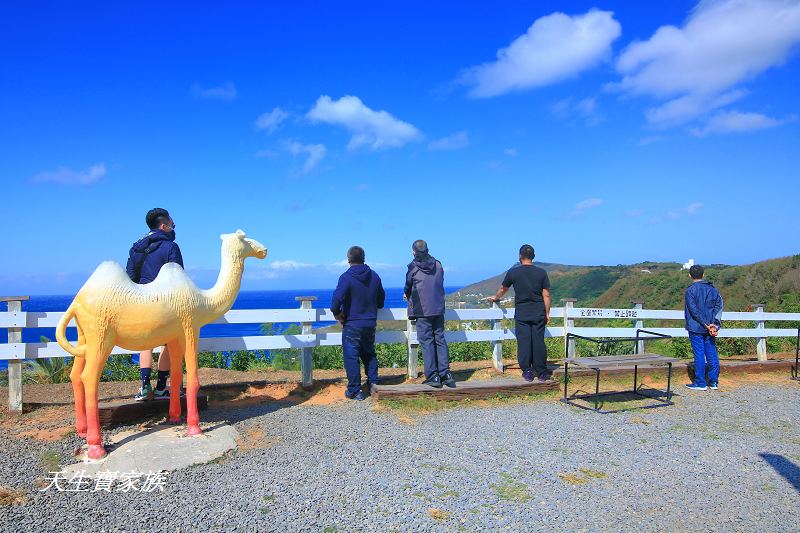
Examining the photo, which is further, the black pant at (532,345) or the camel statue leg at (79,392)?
the black pant at (532,345)

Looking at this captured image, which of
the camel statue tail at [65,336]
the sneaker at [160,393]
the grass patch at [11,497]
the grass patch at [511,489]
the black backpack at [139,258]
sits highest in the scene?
the black backpack at [139,258]

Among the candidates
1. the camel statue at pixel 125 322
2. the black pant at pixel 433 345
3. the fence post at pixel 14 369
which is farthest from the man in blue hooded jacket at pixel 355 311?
the fence post at pixel 14 369

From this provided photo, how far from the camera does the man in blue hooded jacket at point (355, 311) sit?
7.47m

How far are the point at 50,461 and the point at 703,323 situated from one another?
8.79 metres

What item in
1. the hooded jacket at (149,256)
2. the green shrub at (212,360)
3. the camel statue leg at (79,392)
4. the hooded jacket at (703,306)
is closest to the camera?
the camel statue leg at (79,392)

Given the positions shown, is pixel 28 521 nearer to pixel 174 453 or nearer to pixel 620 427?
pixel 174 453

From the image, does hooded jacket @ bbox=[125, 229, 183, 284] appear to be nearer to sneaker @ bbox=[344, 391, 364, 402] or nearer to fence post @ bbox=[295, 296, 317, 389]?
fence post @ bbox=[295, 296, 317, 389]

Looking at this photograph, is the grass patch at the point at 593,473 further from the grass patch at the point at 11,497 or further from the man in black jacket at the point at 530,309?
the grass patch at the point at 11,497

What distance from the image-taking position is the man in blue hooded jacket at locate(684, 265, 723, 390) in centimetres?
852

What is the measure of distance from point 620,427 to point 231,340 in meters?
5.19

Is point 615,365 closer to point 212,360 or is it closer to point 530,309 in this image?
point 530,309

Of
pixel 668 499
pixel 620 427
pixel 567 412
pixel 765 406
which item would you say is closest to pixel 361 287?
pixel 567 412

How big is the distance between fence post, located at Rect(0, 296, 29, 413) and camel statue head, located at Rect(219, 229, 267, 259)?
267 centimetres

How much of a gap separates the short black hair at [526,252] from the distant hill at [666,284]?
994 cm
